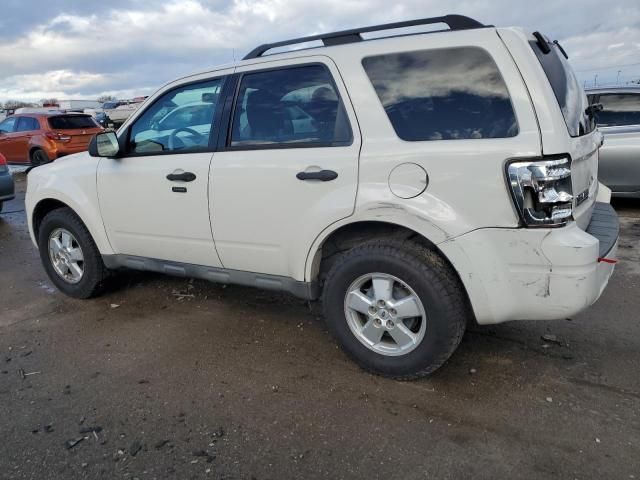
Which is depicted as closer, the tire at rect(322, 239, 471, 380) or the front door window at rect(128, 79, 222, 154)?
the tire at rect(322, 239, 471, 380)

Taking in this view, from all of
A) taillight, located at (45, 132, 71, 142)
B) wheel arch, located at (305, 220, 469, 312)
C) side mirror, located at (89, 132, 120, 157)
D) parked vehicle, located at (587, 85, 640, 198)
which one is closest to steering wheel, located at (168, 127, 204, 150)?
side mirror, located at (89, 132, 120, 157)

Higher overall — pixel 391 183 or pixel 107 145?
pixel 107 145

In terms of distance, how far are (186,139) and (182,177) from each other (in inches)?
12.6

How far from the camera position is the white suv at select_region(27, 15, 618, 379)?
2.55 m

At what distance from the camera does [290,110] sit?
3.25 m

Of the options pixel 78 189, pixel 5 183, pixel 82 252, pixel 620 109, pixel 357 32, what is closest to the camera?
pixel 357 32

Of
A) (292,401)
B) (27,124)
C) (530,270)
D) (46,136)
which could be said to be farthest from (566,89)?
(27,124)

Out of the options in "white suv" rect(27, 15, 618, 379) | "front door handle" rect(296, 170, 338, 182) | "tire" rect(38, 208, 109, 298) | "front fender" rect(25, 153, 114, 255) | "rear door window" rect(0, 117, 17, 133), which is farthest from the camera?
"rear door window" rect(0, 117, 17, 133)

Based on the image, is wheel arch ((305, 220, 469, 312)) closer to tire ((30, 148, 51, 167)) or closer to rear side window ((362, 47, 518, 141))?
rear side window ((362, 47, 518, 141))

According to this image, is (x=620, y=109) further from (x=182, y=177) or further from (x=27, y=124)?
(x=27, y=124)

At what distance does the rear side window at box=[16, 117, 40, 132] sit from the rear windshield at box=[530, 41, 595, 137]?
13547 mm

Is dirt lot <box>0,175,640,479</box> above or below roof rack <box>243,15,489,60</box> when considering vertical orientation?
below

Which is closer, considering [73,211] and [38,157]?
[73,211]

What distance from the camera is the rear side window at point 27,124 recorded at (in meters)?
13.5
